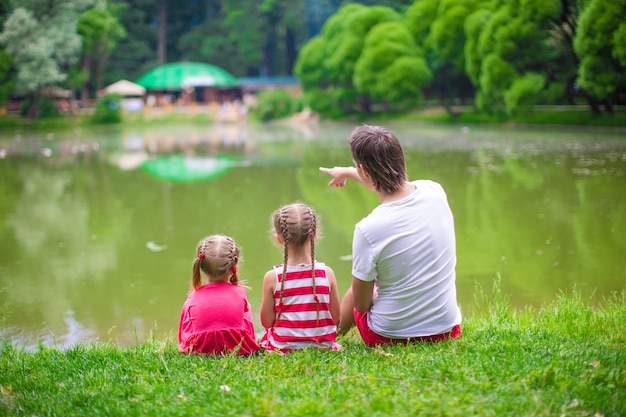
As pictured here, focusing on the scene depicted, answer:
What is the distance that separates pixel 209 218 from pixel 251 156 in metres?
7.58

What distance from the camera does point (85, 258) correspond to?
6.46m

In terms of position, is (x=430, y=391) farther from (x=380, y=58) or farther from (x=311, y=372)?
(x=380, y=58)

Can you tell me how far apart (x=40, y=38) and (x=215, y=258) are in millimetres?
26379

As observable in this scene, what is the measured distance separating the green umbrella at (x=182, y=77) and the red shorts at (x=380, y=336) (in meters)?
36.6

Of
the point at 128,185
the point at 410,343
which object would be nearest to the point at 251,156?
the point at 128,185

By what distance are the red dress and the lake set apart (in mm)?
1472

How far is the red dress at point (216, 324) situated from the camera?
2.95 meters

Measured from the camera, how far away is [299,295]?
2.93 metres

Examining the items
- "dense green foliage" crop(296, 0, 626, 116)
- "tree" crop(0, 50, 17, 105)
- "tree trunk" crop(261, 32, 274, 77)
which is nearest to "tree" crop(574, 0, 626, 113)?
"dense green foliage" crop(296, 0, 626, 116)

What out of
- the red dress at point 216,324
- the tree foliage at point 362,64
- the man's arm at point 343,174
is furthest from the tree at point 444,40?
the red dress at point 216,324

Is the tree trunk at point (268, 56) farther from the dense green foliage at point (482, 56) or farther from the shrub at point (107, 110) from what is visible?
the shrub at point (107, 110)

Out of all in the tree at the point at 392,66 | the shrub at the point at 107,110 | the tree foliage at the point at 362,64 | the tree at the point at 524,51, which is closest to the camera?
the tree at the point at 524,51

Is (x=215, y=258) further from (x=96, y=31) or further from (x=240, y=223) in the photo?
(x=96, y=31)

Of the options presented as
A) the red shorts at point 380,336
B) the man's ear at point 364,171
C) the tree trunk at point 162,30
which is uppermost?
the tree trunk at point 162,30
